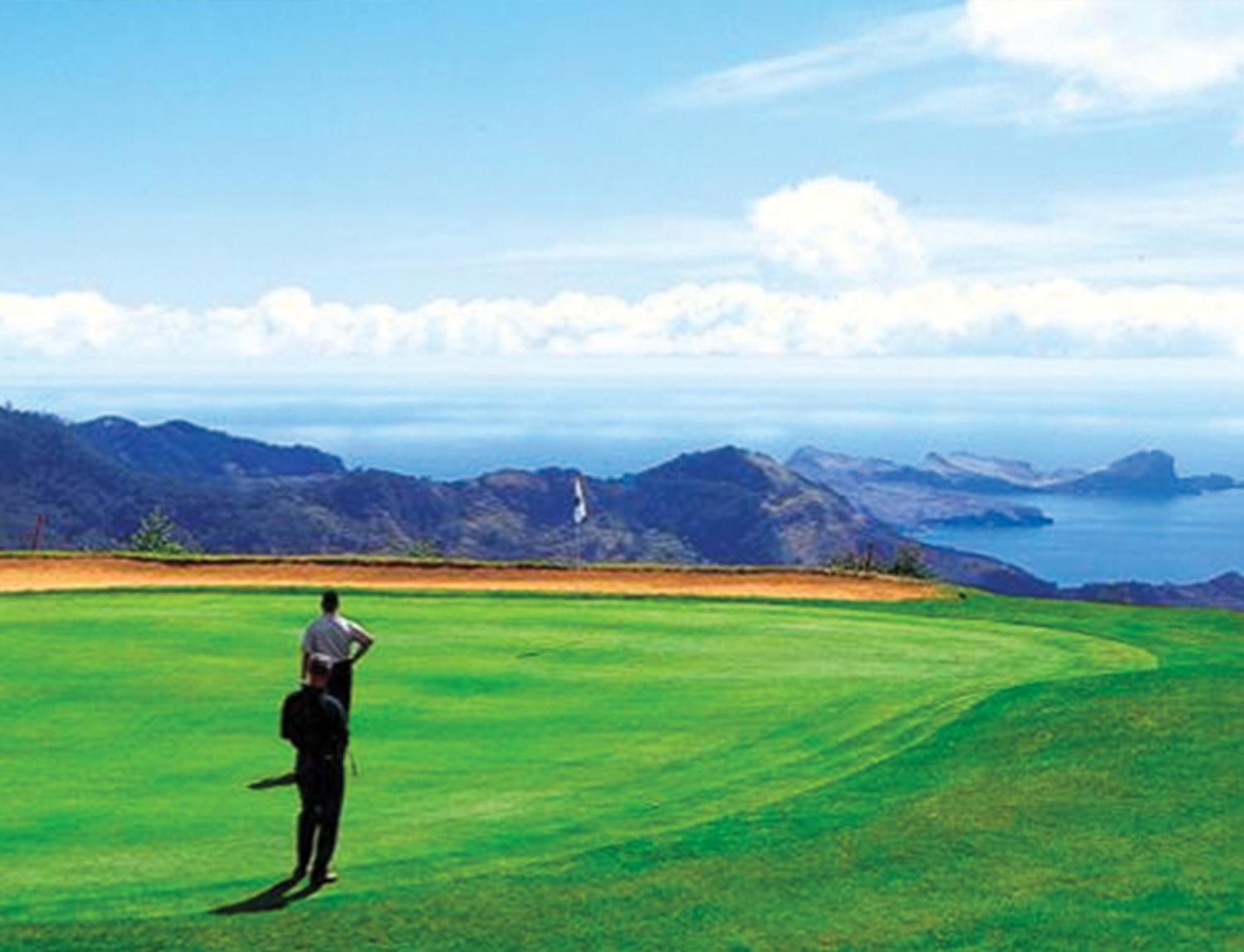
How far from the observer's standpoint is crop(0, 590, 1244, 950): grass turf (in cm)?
1162

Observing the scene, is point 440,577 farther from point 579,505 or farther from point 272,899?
point 272,899

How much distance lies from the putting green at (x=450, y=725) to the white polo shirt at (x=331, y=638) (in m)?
1.60

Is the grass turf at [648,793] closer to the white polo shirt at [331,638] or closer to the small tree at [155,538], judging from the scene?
the white polo shirt at [331,638]

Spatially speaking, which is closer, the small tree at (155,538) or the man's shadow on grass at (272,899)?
the man's shadow on grass at (272,899)

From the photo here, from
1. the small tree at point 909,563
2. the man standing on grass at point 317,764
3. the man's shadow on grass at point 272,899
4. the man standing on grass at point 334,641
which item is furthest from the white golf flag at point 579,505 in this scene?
the man's shadow on grass at point 272,899

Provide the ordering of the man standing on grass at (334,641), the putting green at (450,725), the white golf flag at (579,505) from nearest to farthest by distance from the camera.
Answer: the putting green at (450,725) < the man standing on grass at (334,641) < the white golf flag at (579,505)

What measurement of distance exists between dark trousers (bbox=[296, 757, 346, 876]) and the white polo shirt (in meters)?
2.89

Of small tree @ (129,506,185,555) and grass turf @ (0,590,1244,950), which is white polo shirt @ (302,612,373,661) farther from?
small tree @ (129,506,185,555)

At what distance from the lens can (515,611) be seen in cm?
3272

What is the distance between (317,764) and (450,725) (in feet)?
22.7

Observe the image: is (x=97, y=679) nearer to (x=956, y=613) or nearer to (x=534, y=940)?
(x=534, y=940)

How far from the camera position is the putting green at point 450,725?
13.9 m

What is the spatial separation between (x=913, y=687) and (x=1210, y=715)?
5.17 meters

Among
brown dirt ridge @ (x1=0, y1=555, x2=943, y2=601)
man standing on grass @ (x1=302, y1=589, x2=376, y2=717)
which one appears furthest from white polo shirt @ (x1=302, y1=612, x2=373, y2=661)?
brown dirt ridge @ (x1=0, y1=555, x2=943, y2=601)
